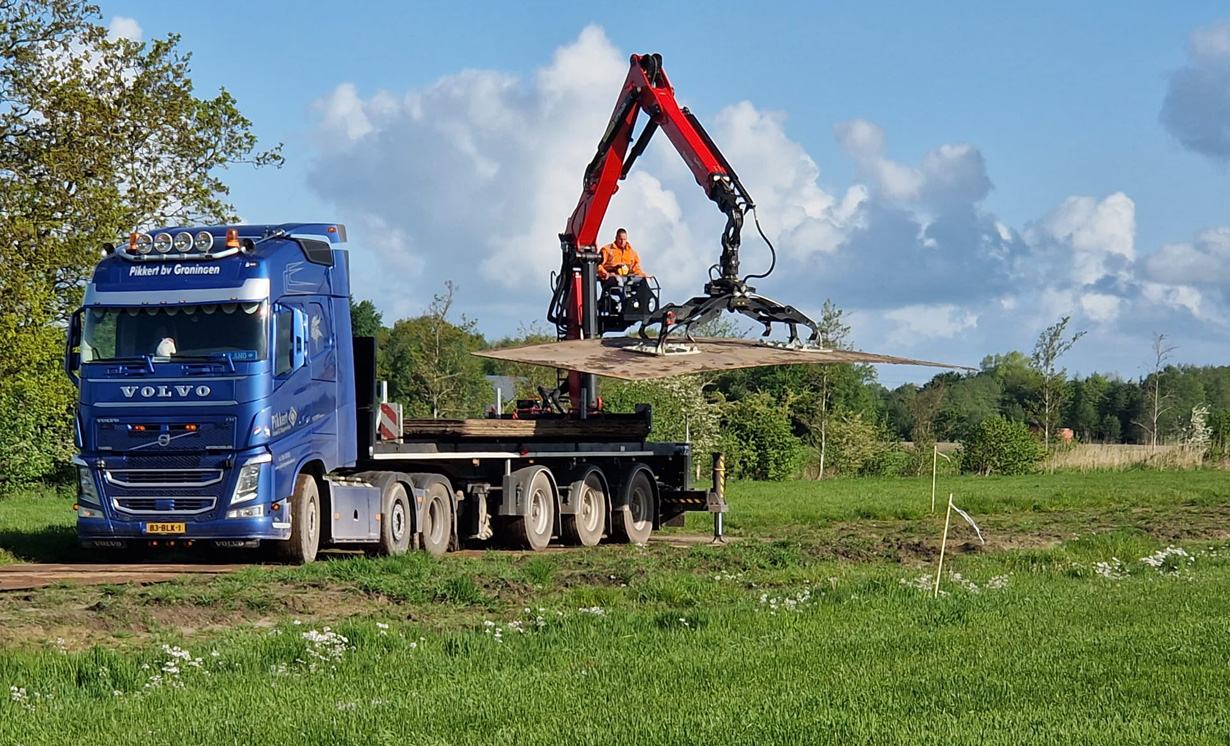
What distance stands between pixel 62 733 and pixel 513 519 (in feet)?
43.0

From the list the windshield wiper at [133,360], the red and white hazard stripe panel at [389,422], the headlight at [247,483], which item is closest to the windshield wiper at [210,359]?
the windshield wiper at [133,360]

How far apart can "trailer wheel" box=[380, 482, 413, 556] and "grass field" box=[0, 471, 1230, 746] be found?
1858 mm

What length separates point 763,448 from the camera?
154ft

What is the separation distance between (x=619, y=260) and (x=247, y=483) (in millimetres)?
8257

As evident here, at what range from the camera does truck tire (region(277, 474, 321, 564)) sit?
640 inches

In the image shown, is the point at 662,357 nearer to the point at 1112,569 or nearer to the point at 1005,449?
the point at 1112,569

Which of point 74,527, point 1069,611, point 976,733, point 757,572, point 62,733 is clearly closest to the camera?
point 976,733

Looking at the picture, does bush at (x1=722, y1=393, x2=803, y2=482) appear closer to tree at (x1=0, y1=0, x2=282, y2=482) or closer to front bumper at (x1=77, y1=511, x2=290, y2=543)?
tree at (x1=0, y1=0, x2=282, y2=482)

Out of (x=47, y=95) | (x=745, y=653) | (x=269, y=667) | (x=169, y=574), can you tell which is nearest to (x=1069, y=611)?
(x=745, y=653)

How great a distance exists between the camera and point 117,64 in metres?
30.2

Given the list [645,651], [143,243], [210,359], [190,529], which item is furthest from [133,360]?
[645,651]

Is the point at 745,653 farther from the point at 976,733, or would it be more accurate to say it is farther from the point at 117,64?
the point at 117,64

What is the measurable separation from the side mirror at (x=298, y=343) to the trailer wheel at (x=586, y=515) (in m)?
6.01

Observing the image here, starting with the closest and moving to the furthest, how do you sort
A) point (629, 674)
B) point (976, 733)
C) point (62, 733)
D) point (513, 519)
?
point (976, 733), point (62, 733), point (629, 674), point (513, 519)
